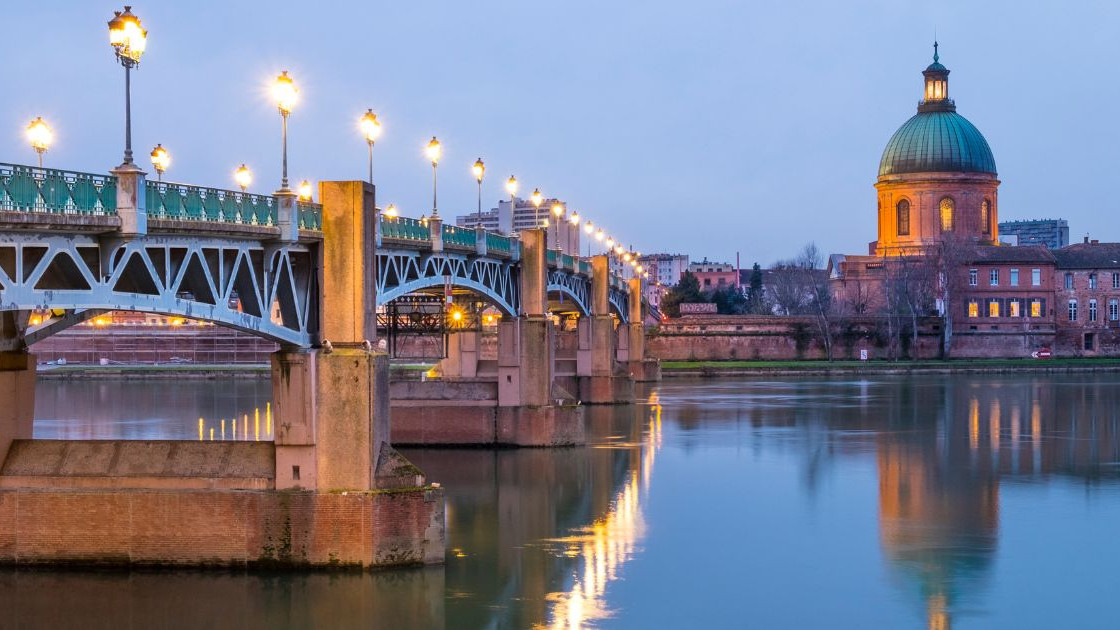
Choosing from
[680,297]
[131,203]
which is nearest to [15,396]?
[131,203]

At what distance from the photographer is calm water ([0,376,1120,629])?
26.1m

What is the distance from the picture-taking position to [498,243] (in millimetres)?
49750

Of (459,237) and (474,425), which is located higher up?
(459,237)

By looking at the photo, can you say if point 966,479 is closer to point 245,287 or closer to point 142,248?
point 245,287

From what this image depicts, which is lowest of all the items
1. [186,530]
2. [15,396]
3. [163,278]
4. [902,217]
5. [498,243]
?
[186,530]

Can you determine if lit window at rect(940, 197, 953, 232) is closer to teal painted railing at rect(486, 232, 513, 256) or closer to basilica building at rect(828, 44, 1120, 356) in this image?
basilica building at rect(828, 44, 1120, 356)

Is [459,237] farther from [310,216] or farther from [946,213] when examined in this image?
[946,213]

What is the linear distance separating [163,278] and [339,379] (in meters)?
3.96

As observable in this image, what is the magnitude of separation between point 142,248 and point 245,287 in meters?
4.19

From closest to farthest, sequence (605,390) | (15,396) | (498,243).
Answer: (15,396) < (498,243) < (605,390)

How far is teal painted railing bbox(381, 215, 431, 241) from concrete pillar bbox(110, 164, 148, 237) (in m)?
12.0

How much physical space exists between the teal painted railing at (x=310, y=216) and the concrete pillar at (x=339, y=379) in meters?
0.64

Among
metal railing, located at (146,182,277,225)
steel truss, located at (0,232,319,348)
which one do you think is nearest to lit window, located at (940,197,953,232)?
steel truss, located at (0,232,319,348)

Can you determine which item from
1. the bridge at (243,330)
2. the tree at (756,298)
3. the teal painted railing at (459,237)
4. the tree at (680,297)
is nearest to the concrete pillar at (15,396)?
the bridge at (243,330)
